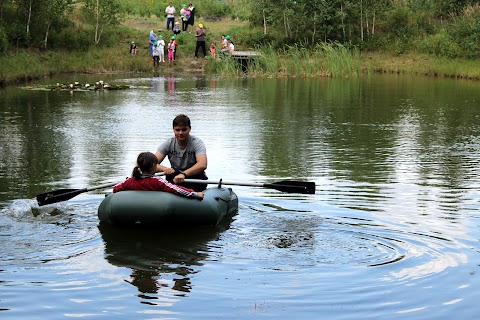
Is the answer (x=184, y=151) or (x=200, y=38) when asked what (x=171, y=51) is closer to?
(x=200, y=38)

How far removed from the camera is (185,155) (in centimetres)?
1096

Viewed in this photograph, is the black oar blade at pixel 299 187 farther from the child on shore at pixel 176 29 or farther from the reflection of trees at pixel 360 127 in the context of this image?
the child on shore at pixel 176 29

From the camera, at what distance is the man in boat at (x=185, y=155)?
10.7m

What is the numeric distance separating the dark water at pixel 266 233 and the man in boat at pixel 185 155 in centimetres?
70

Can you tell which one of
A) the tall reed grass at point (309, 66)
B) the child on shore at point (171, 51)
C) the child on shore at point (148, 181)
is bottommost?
the child on shore at point (148, 181)

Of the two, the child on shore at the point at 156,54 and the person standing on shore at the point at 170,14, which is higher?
the person standing on shore at the point at 170,14

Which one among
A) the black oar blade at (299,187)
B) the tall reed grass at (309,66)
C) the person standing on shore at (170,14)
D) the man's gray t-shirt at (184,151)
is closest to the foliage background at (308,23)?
the person standing on shore at (170,14)

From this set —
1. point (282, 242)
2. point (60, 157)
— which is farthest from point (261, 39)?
point (282, 242)

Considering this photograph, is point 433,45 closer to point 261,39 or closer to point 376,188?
point 261,39

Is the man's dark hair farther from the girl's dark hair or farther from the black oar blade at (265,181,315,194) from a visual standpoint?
the black oar blade at (265,181,315,194)

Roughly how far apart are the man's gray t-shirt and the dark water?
2.92ft

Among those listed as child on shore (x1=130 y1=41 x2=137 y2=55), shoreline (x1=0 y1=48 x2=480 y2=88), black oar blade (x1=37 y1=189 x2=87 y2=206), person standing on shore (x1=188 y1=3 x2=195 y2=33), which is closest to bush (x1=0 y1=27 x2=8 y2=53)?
shoreline (x1=0 y1=48 x2=480 y2=88)

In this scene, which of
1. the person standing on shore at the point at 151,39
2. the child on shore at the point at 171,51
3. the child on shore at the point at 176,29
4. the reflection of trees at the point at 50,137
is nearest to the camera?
the reflection of trees at the point at 50,137

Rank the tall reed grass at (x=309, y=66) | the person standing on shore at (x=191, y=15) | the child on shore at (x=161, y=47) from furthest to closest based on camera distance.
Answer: the person standing on shore at (x=191, y=15) < the child on shore at (x=161, y=47) < the tall reed grass at (x=309, y=66)
